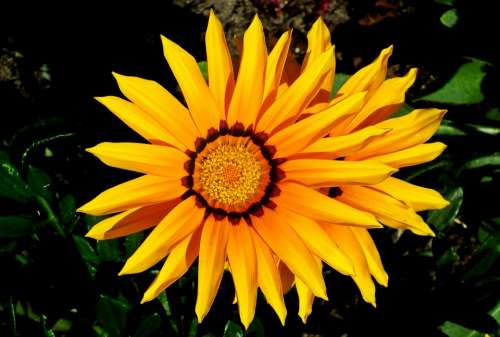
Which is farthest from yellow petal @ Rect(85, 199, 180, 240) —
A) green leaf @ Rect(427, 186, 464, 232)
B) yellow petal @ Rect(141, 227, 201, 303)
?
green leaf @ Rect(427, 186, 464, 232)

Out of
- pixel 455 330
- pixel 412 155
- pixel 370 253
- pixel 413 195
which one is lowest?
pixel 455 330

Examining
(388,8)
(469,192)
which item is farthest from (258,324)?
(388,8)

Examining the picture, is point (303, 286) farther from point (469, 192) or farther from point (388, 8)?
point (388, 8)

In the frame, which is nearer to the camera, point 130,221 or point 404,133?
point 130,221

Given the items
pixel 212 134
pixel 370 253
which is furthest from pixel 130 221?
pixel 370 253

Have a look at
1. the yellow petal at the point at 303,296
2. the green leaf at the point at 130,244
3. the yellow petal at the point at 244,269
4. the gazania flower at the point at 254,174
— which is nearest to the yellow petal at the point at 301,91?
the gazania flower at the point at 254,174

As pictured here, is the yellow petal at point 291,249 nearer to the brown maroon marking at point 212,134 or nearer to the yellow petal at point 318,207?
the yellow petal at point 318,207

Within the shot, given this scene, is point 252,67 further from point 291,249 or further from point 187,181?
point 291,249
